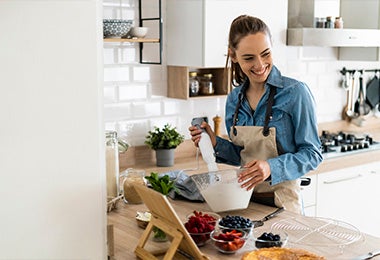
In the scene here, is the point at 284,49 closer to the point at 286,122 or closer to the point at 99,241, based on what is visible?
the point at 286,122

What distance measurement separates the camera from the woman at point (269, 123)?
231cm

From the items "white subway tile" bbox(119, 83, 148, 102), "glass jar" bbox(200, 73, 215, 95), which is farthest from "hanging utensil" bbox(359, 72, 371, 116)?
"white subway tile" bbox(119, 83, 148, 102)

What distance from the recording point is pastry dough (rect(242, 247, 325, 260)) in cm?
171

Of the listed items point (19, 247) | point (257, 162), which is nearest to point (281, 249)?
point (257, 162)

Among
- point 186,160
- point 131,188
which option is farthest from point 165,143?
point 131,188

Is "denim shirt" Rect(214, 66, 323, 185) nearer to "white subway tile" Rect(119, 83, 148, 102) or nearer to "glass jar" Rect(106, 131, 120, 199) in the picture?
"glass jar" Rect(106, 131, 120, 199)

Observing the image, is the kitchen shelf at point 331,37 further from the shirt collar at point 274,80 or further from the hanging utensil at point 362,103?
the shirt collar at point 274,80

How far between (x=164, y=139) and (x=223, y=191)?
1389 millimetres

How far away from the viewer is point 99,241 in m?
1.42

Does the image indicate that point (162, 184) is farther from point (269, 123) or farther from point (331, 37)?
point (331, 37)

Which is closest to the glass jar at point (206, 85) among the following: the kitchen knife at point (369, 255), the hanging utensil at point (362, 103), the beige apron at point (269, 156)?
the beige apron at point (269, 156)

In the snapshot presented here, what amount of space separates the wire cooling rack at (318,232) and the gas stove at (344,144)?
174 centimetres

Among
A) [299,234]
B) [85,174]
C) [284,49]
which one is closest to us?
[85,174]

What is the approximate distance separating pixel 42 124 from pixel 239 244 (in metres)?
0.82
